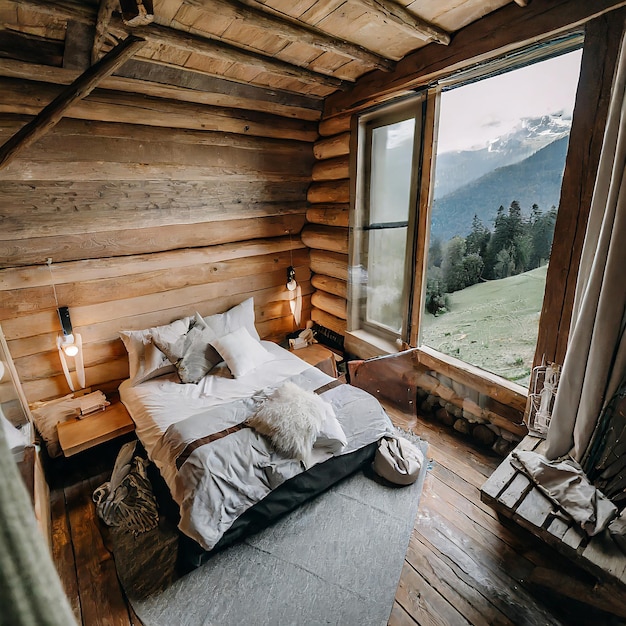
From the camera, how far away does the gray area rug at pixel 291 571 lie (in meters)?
1.74

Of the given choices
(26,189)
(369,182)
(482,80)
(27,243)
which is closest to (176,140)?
(26,189)

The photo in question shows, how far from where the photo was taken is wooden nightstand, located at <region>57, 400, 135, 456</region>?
2.52 m

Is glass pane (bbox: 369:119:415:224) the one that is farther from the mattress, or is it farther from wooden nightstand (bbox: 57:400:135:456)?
wooden nightstand (bbox: 57:400:135:456)

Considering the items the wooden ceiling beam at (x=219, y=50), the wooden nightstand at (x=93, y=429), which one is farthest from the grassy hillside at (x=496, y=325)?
the wooden nightstand at (x=93, y=429)

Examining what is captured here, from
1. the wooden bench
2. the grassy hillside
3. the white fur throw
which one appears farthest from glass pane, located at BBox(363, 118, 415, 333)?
the wooden bench

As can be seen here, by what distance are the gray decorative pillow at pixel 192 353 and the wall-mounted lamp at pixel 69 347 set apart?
582mm

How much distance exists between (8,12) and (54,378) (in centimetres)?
247

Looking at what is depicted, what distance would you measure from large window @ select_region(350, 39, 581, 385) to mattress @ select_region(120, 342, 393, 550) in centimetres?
106

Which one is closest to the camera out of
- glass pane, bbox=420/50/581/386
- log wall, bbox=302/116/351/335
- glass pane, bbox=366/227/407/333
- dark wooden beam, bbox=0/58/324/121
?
glass pane, bbox=420/50/581/386

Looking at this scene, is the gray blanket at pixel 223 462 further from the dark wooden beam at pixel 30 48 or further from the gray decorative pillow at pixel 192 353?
the dark wooden beam at pixel 30 48

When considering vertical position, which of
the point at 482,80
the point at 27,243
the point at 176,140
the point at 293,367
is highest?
the point at 482,80

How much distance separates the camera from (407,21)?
6.82 feet

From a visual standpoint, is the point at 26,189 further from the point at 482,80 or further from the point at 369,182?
the point at 482,80

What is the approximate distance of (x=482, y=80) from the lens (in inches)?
98.2
